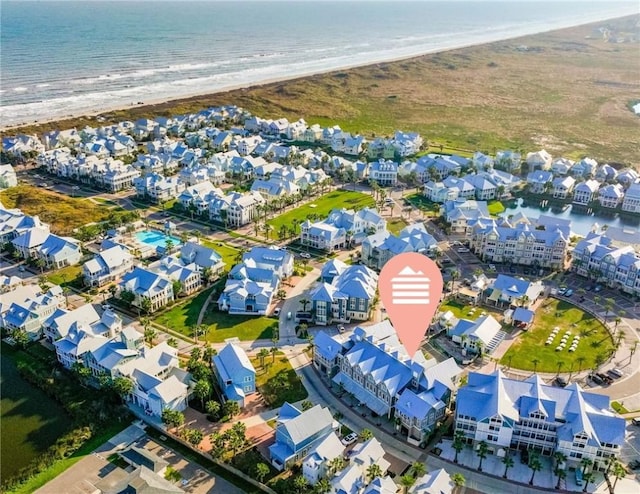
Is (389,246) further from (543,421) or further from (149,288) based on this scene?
(543,421)

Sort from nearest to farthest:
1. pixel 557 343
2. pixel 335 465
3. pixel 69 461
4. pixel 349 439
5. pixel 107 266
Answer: pixel 335 465
pixel 69 461
pixel 349 439
pixel 557 343
pixel 107 266

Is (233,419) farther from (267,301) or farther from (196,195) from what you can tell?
(196,195)

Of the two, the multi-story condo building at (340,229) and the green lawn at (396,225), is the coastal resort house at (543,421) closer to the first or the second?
the multi-story condo building at (340,229)

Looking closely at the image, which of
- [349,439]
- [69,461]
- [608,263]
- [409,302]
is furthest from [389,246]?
Result: [69,461]

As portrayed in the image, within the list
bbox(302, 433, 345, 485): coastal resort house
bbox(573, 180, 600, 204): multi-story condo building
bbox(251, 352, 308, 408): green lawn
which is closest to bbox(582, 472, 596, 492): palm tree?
bbox(302, 433, 345, 485): coastal resort house

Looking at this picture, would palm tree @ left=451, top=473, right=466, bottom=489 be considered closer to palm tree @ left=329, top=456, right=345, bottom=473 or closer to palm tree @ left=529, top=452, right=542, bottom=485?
palm tree @ left=529, top=452, right=542, bottom=485

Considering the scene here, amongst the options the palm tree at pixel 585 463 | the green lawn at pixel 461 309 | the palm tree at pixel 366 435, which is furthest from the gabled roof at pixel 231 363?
the palm tree at pixel 585 463

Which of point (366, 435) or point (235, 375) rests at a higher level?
point (235, 375)
